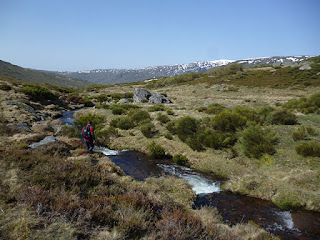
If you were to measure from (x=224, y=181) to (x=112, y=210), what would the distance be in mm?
7371

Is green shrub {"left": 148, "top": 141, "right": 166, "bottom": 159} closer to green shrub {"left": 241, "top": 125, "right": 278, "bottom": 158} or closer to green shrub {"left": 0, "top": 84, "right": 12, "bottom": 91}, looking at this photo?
green shrub {"left": 241, "top": 125, "right": 278, "bottom": 158}

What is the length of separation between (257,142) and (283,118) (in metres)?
6.07

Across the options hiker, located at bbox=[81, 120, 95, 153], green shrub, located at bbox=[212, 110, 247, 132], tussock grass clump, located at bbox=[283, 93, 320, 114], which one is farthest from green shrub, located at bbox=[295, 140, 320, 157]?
hiker, located at bbox=[81, 120, 95, 153]

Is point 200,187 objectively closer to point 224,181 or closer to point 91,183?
point 224,181

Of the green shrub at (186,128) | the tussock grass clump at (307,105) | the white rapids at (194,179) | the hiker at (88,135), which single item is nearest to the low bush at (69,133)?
the hiker at (88,135)

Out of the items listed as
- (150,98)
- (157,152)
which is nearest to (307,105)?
(157,152)

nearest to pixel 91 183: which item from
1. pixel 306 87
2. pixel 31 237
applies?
pixel 31 237

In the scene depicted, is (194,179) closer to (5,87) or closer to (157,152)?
(157,152)

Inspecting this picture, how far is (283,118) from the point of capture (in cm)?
1552

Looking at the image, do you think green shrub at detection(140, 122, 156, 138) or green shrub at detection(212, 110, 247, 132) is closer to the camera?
green shrub at detection(212, 110, 247, 132)

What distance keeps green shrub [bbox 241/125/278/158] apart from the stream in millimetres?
3278

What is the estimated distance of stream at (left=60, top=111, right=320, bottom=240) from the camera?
249 inches

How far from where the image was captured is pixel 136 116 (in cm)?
2003

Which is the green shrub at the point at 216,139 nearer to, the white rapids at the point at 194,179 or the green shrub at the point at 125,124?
the white rapids at the point at 194,179
